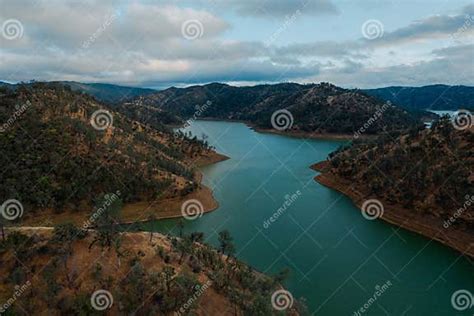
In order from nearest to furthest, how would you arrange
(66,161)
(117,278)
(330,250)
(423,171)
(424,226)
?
(117,278) → (330,250) → (424,226) → (423,171) → (66,161)

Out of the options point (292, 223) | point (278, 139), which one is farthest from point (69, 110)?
point (278, 139)

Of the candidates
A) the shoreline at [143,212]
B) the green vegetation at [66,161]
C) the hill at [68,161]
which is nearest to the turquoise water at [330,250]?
the shoreline at [143,212]

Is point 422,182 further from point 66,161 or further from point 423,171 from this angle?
point 66,161

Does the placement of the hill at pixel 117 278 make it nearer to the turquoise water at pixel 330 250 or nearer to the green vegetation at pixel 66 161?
the turquoise water at pixel 330 250

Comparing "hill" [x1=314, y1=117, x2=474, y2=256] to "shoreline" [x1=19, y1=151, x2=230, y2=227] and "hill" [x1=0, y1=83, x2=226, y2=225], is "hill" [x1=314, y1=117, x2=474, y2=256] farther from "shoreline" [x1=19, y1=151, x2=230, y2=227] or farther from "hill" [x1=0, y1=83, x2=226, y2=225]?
"hill" [x1=0, y1=83, x2=226, y2=225]

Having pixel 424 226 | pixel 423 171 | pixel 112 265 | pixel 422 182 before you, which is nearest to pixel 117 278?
pixel 112 265

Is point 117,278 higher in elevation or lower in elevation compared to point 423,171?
lower
